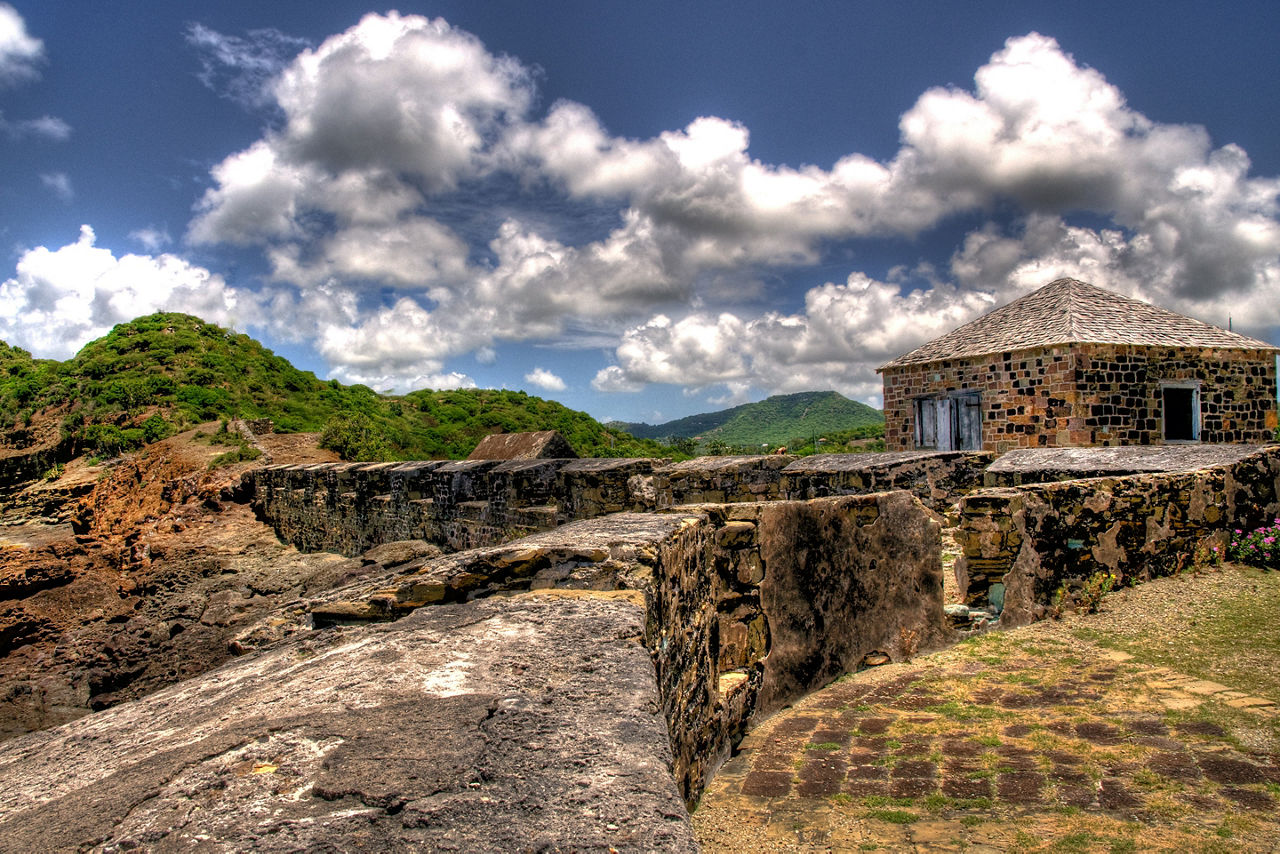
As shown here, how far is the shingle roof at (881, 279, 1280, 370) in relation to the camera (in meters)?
15.6

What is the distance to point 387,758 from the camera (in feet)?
4.34

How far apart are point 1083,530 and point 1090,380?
1134 cm

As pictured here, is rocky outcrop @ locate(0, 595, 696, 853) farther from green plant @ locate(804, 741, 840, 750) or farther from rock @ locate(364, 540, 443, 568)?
rock @ locate(364, 540, 443, 568)

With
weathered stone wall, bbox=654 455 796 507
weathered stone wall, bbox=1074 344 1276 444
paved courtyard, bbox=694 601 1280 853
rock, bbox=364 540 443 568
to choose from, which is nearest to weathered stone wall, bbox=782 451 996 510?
weathered stone wall, bbox=654 455 796 507

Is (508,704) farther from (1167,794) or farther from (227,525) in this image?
(227,525)

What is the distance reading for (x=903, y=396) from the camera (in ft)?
61.1

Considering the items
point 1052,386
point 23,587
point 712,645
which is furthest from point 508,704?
point 1052,386

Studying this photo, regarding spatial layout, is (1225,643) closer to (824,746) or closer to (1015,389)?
(824,746)

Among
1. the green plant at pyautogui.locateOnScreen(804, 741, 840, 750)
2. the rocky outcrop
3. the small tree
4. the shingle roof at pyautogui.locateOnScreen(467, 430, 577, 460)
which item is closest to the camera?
the rocky outcrop

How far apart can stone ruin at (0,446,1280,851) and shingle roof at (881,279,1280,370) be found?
959 centimetres

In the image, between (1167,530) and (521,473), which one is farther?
(521,473)

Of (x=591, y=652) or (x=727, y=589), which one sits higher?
(x=591, y=652)

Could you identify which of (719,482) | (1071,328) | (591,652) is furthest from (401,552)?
(1071,328)

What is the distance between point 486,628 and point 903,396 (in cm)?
1809
